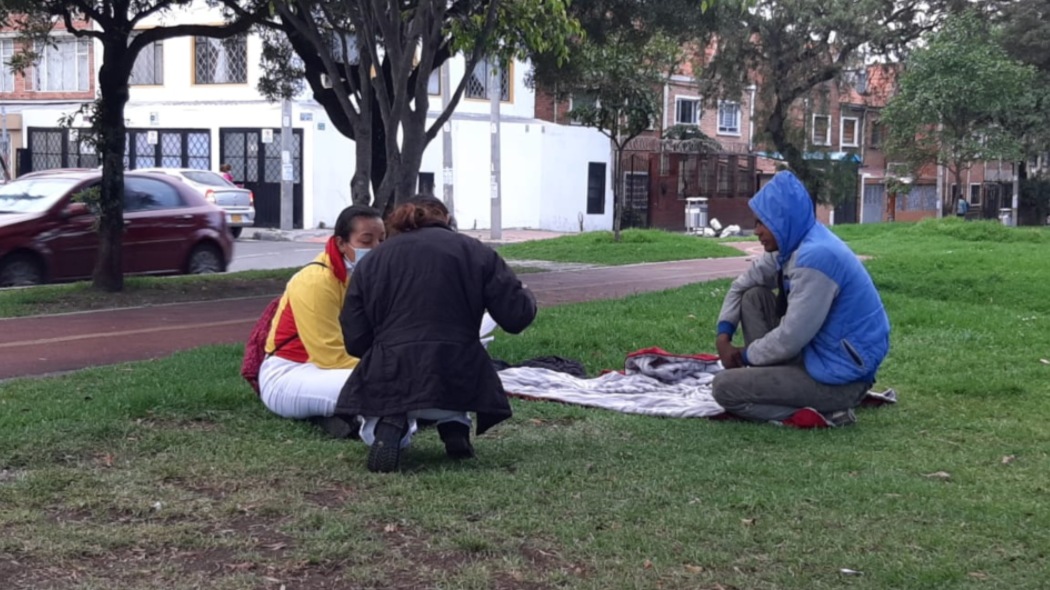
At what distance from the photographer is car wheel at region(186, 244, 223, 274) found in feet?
52.0

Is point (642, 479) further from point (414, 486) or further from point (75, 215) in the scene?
point (75, 215)

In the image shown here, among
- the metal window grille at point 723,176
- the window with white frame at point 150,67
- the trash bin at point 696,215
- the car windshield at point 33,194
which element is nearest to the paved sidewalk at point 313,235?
the trash bin at point 696,215

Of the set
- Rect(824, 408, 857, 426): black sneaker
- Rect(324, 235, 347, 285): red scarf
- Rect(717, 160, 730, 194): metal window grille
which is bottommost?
Rect(824, 408, 857, 426): black sneaker

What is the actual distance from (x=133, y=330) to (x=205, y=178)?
1720 centimetres

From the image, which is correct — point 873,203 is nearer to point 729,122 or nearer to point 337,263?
point 729,122

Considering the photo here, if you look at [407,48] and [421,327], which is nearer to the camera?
[421,327]

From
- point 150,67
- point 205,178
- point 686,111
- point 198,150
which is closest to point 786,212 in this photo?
point 205,178

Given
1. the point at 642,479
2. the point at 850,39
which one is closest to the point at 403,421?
the point at 642,479

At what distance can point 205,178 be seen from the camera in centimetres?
2778

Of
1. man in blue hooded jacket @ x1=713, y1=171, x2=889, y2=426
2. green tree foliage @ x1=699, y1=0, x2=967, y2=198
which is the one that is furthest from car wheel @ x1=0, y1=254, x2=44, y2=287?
green tree foliage @ x1=699, y1=0, x2=967, y2=198

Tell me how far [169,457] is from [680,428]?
2.69 meters

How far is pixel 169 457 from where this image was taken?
594 centimetres

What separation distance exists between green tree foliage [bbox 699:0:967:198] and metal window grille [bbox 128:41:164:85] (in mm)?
15029

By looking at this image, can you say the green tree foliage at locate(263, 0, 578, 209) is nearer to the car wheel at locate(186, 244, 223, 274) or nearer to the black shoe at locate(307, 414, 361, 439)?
the car wheel at locate(186, 244, 223, 274)
